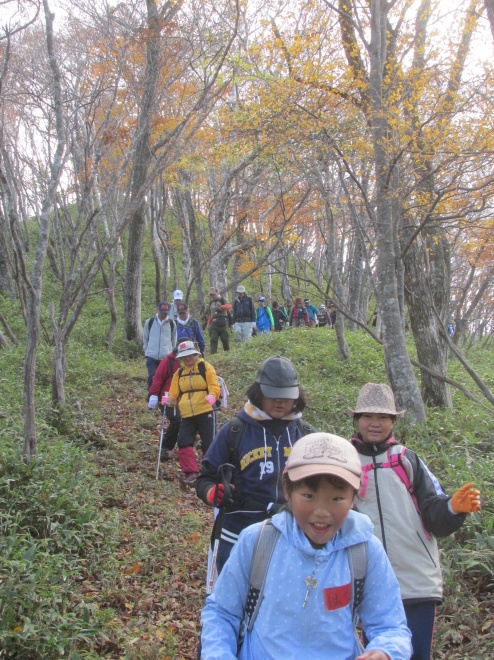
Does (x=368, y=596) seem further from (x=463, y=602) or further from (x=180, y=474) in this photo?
(x=180, y=474)

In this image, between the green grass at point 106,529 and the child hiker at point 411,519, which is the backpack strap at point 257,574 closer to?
the child hiker at point 411,519

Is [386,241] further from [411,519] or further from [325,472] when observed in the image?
[325,472]

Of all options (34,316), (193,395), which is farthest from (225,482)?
(193,395)

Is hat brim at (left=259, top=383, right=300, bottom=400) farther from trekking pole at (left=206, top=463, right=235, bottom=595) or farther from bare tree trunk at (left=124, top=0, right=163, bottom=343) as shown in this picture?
bare tree trunk at (left=124, top=0, right=163, bottom=343)

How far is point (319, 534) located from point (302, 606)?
9.3 inches

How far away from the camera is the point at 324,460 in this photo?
1.88 metres

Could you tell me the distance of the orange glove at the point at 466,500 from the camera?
8.07ft

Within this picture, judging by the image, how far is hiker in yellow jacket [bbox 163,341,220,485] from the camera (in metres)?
6.82

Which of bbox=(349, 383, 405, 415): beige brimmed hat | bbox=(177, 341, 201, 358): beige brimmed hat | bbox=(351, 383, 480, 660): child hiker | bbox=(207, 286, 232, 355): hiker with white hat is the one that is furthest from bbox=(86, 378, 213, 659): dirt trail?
bbox=(207, 286, 232, 355): hiker with white hat

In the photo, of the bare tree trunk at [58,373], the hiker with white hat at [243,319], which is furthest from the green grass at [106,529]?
the hiker with white hat at [243,319]

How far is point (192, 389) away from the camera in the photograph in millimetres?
6875

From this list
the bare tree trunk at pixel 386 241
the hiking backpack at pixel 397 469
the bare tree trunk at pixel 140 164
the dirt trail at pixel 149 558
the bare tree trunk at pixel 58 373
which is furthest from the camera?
the bare tree trunk at pixel 140 164

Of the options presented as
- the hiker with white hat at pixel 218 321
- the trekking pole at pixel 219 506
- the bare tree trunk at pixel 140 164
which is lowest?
the trekking pole at pixel 219 506

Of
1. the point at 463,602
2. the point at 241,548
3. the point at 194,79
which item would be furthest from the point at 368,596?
the point at 194,79
